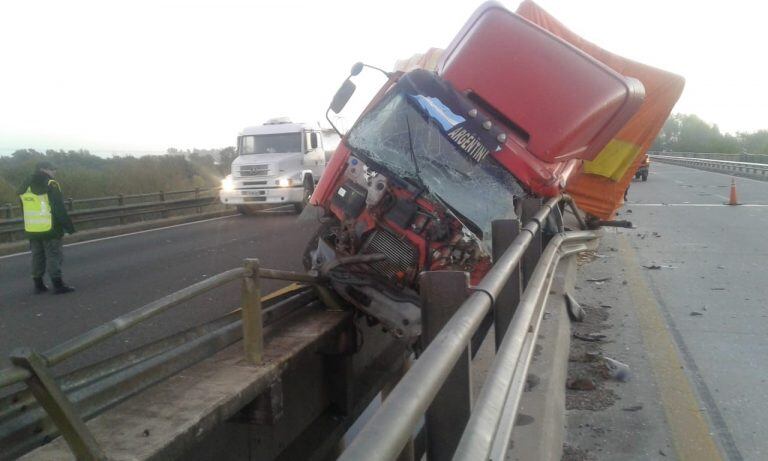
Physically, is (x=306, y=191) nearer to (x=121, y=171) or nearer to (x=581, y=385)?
(x=581, y=385)

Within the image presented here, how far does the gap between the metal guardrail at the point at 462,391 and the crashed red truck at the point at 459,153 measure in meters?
2.06

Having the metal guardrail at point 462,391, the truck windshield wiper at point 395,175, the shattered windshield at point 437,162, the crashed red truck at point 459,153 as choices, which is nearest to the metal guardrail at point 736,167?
the crashed red truck at point 459,153

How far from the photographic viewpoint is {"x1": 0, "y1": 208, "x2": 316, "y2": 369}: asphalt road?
6676mm

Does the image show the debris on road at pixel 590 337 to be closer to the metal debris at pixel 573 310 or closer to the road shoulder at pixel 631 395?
the road shoulder at pixel 631 395

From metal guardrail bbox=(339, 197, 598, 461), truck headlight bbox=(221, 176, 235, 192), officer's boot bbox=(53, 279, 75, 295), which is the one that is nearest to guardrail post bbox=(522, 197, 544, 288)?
metal guardrail bbox=(339, 197, 598, 461)

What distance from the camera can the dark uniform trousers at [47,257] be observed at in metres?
8.79

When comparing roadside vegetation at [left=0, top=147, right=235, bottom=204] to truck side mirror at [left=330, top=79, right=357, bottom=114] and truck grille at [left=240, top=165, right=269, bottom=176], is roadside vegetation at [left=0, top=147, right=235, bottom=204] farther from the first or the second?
truck side mirror at [left=330, top=79, right=357, bottom=114]

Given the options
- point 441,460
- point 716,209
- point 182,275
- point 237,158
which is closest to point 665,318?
point 441,460

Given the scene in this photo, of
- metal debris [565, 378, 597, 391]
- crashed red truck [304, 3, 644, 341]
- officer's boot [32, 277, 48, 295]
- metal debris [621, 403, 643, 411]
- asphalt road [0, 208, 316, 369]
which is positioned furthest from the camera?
officer's boot [32, 277, 48, 295]

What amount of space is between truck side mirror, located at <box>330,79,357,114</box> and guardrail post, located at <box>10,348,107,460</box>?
4.27 m

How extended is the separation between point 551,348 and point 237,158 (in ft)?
54.2

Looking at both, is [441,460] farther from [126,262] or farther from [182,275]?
[126,262]

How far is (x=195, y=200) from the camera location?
866 inches

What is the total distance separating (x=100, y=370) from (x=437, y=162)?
3253 millimetres
